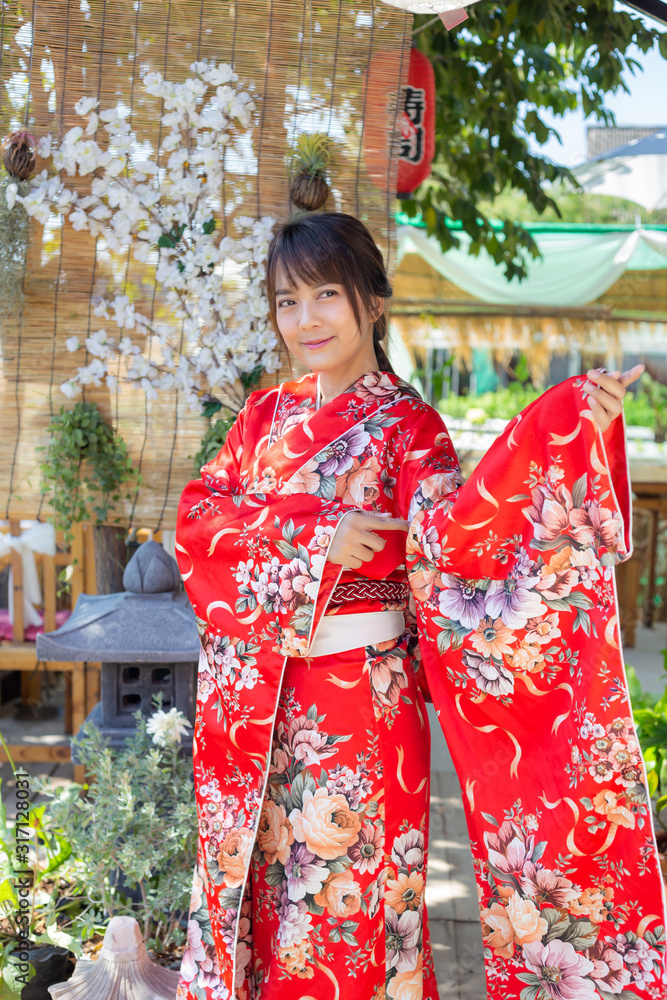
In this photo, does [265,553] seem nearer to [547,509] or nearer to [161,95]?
[547,509]

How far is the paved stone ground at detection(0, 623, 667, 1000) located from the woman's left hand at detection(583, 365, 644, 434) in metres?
1.78

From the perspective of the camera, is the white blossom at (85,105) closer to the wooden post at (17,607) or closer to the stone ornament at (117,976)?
the wooden post at (17,607)

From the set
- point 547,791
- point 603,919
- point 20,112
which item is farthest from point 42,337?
point 603,919

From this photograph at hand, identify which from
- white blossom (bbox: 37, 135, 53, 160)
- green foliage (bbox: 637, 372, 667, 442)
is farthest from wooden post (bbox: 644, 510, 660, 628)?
white blossom (bbox: 37, 135, 53, 160)

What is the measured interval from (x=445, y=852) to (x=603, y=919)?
6.21ft

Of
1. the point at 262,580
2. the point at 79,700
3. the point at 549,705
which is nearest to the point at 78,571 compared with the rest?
the point at 79,700

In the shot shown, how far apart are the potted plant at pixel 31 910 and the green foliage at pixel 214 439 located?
0.97m

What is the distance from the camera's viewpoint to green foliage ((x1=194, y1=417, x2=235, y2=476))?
8.55 ft

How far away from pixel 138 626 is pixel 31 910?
845 millimetres

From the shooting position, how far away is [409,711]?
5.55 ft

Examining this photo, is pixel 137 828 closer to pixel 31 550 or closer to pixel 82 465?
pixel 82 465

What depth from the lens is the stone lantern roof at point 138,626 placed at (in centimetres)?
237

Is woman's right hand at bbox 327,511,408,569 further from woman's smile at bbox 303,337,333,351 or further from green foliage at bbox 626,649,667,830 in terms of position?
green foliage at bbox 626,649,667,830

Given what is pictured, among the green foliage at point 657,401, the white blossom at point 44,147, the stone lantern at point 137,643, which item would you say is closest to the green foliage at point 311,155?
the white blossom at point 44,147
